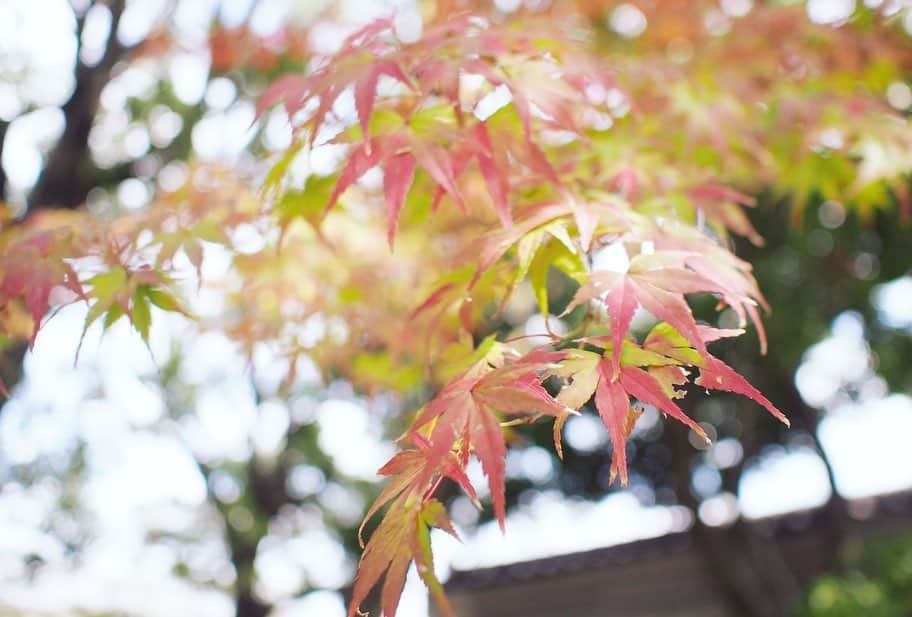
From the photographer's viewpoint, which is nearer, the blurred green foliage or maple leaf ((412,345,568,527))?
maple leaf ((412,345,568,527))

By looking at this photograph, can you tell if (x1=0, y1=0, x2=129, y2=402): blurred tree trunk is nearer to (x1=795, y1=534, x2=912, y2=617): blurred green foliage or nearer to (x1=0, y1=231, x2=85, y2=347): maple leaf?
(x1=0, y1=231, x2=85, y2=347): maple leaf

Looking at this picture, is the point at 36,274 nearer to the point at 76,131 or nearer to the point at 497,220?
the point at 497,220

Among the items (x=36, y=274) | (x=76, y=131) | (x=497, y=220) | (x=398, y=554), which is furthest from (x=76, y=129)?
(x=398, y=554)

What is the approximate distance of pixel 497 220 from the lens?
5.88 ft

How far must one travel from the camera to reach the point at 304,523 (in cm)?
741

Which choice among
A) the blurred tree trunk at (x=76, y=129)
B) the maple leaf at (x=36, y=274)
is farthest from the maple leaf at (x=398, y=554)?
the blurred tree trunk at (x=76, y=129)

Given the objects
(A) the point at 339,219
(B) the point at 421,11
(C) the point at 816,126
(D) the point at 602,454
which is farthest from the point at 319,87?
(D) the point at 602,454

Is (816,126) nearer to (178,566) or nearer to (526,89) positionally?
(526,89)

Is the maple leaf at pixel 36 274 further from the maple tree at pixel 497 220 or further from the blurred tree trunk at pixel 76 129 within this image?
the blurred tree trunk at pixel 76 129

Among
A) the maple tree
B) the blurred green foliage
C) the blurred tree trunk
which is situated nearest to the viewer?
the maple tree

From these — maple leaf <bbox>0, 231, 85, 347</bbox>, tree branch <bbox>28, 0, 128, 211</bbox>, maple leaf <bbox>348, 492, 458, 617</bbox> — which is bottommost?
tree branch <bbox>28, 0, 128, 211</bbox>

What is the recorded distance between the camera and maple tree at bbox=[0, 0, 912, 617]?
997 millimetres

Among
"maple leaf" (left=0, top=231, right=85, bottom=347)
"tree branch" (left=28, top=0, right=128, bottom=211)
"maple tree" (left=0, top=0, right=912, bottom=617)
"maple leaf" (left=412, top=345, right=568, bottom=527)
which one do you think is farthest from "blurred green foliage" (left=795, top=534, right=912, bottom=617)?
"maple leaf" (left=0, top=231, right=85, bottom=347)

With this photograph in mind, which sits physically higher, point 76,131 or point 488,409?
point 488,409
